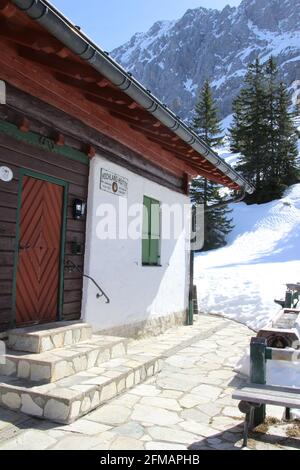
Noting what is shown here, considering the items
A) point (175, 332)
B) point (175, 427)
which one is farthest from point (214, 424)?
point (175, 332)

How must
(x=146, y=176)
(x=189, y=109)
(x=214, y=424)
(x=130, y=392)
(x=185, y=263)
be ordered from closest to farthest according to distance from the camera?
1. (x=214, y=424)
2. (x=130, y=392)
3. (x=146, y=176)
4. (x=185, y=263)
5. (x=189, y=109)

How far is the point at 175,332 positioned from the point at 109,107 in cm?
457

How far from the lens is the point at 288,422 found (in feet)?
12.5

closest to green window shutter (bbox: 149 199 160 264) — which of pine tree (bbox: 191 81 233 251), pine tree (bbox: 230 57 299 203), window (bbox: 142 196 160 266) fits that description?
window (bbox: 142 196 160 266)

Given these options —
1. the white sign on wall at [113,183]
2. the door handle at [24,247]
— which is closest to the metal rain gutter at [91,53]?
the white sign on wall at [113,183]

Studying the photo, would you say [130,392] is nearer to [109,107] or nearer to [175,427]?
[175,427]

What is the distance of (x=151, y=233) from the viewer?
26.3 ft

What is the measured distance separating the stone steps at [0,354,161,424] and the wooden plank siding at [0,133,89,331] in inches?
38.2

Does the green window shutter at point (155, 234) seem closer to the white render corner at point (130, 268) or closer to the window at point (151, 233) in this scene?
the window at point (151, 233)

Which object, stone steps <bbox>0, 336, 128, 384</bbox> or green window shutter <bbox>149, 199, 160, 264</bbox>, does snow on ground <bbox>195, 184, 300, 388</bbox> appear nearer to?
stone steps <bbox>0, 336, 128, 384</bbox>

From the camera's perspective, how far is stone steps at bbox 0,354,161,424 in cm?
358

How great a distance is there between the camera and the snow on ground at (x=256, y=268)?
1004cm

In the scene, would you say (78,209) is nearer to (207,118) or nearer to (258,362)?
(258,362)

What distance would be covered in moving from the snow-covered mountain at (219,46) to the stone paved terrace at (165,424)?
126m
